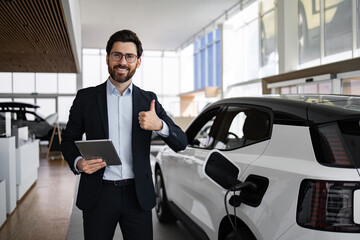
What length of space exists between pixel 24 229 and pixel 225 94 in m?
12.2

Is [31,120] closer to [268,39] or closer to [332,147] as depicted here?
[268,39]

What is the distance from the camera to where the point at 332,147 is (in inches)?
59.8

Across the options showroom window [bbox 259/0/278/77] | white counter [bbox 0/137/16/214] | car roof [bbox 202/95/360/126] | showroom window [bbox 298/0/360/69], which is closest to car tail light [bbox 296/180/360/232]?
car roof [bbox 202/95/360/126]

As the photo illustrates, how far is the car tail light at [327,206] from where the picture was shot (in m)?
1.42

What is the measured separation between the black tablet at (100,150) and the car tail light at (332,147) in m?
0.93

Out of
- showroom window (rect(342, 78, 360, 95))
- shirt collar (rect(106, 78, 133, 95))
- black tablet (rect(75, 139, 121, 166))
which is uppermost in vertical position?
showroom window (rect(342, 78, 360, 95))

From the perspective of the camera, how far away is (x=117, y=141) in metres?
1.82

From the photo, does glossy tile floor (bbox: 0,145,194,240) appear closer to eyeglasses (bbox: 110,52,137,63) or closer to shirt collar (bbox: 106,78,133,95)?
shirt collar (bbox: 106,78,133,95)

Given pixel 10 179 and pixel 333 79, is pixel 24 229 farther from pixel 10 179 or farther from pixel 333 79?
pixel 333 79

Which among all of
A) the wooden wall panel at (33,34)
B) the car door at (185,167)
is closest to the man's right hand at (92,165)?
the car door at (185,167)

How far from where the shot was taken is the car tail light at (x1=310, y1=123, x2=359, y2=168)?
1.48 meters

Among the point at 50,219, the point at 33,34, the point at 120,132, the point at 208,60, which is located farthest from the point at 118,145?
the point at 208,60

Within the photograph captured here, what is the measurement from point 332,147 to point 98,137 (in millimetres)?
1124

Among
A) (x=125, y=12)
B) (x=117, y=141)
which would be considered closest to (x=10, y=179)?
(x=117, y=141)
